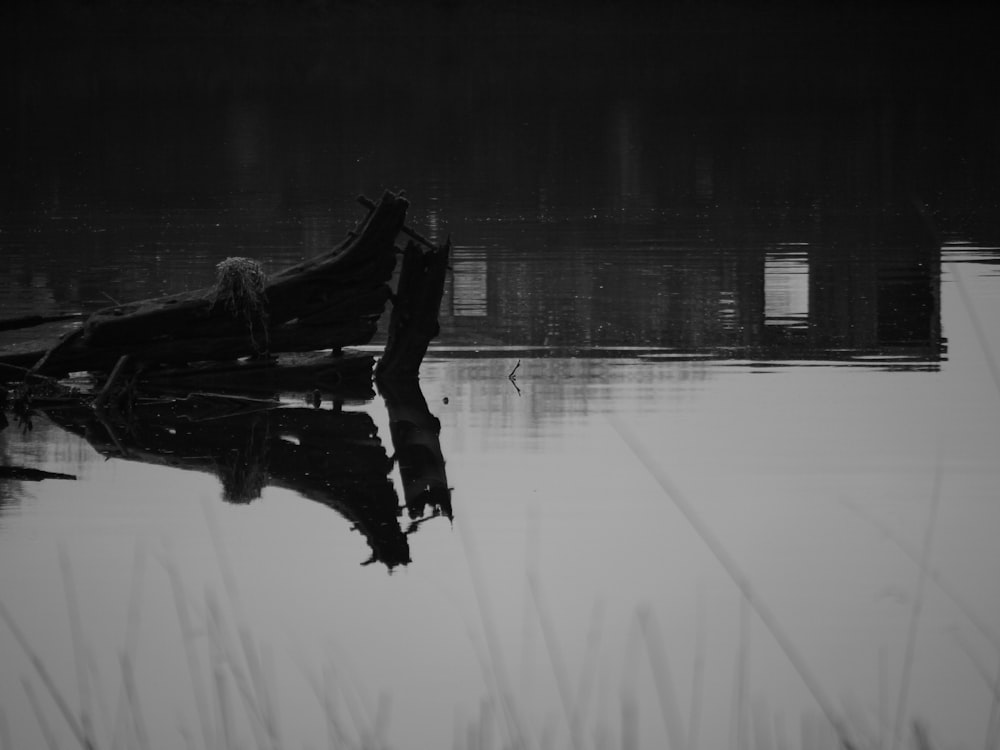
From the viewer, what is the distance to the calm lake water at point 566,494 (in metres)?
7.14

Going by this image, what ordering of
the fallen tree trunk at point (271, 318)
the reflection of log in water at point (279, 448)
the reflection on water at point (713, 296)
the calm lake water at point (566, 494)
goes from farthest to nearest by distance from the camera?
the reflection on water at point (713, 296)
the fallen tree trunk at point (271, 318)
the reflection of log in water at point (279, 448)
the calm lake water at point (566, 494)

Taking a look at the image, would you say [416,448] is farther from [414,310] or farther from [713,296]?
[713,296]

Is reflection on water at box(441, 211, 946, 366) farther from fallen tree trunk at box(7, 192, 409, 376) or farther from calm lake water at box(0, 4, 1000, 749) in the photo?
fallen tree trunk at box(7, 192, 409, 376)

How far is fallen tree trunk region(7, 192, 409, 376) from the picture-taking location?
12688 mm

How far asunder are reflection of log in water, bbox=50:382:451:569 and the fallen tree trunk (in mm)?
390

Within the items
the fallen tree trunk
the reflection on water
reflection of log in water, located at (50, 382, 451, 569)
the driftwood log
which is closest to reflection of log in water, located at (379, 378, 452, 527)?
reflection of log in water, located at (50, 382, 451, 569)

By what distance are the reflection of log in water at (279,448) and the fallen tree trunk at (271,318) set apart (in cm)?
39

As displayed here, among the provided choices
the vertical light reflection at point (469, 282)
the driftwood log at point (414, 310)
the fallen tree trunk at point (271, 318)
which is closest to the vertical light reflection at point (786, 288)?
the vertical light reflection at point (469, 282)

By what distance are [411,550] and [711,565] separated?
4.67 ft

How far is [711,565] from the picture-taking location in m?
8.96

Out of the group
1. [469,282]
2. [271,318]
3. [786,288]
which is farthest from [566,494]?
[469,282]

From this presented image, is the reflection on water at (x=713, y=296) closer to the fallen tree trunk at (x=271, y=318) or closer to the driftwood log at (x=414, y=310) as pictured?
the driftwood log at (x=414, y=310)

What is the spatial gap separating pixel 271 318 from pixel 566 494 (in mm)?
3474

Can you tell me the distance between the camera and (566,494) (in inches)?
404
